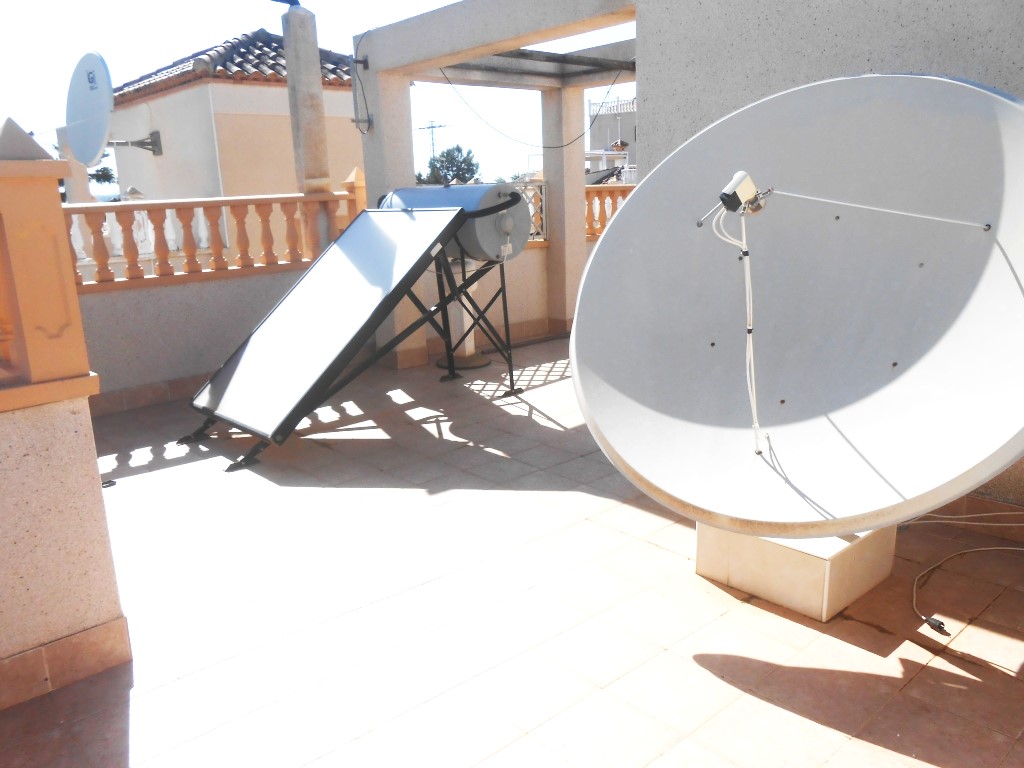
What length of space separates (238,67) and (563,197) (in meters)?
5.76

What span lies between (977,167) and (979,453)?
1.12 m

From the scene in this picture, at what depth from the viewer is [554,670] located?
2840mm

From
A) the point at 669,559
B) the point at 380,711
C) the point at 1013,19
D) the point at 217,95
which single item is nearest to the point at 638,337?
the point at 669,559

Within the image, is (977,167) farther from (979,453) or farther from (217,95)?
(217,95)

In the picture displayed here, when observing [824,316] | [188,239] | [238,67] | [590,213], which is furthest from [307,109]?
[824,316]

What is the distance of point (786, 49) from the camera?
4.05 metres

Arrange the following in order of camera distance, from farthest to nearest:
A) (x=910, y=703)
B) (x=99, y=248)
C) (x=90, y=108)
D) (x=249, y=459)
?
1. (x=90, y=108)
2. (x=99, y=248)
3. (x=249, y=459)
4. (x=910, y=703)

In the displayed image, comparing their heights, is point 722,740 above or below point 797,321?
below

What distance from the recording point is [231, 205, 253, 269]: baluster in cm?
690

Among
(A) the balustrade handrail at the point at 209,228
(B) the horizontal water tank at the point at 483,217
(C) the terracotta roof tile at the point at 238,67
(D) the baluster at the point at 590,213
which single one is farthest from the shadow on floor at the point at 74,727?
(C) the terracotta roof tile at the point at 238,67

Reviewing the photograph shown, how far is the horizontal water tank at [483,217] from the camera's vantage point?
628 cm

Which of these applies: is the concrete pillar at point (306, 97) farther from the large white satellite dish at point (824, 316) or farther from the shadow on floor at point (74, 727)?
the shadow on floor at point (74, 727)

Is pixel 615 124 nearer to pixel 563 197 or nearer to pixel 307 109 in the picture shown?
pixel 563 197

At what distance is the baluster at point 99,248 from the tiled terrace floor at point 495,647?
89.2 inches
